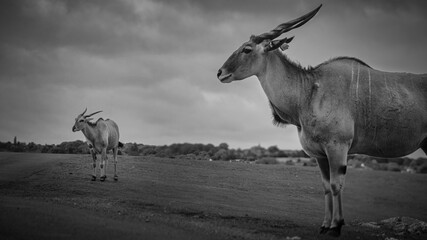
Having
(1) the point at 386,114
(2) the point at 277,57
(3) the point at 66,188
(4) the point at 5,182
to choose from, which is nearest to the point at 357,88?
(1) the point at 386,114

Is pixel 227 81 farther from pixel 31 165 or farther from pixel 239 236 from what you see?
pixel 31 165

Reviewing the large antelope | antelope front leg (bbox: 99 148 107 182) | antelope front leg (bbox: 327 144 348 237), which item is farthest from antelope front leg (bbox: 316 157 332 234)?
antelope front leg (bbox: 99 148 107 182)

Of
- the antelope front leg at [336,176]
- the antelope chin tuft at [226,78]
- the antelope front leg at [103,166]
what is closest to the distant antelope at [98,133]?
the antelope front leg at [103,166]

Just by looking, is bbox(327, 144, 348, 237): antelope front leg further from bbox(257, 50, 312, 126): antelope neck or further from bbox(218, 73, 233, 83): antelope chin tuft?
bbox(218, 73, 233, 83): antelope chin tuft

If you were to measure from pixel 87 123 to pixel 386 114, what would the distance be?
2292 cm

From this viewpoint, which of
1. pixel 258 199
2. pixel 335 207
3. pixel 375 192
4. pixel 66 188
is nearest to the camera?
pixel 335 207

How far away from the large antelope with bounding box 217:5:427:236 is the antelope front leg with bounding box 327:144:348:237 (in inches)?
1.1

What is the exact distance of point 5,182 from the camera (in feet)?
68.2

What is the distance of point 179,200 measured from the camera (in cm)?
1753

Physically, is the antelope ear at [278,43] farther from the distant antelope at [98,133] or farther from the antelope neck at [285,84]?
the distant antelope at [98,133]

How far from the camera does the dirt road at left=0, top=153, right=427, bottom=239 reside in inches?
411

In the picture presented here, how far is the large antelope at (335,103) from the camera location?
38.6 ft

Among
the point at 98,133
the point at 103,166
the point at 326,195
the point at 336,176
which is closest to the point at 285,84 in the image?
the point at 336,176

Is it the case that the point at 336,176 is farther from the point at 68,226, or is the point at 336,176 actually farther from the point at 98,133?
the point at 98,133
